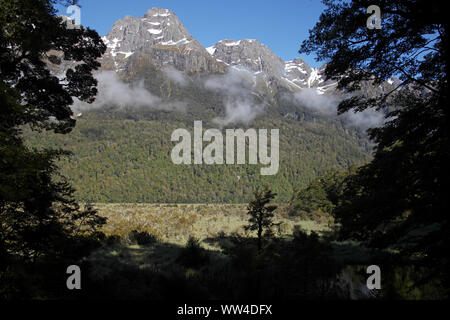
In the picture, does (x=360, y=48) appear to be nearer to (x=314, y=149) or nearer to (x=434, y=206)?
(x=434, y=206)

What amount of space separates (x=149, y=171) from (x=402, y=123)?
129 metres

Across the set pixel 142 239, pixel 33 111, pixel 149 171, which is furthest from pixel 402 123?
pixel 149 171

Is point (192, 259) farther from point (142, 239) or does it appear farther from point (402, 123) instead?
point (402, 123)

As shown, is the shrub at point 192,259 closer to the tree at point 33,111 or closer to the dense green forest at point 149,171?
the tree at point 33,111

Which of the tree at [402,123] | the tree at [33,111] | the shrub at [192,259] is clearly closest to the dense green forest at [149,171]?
the shrub at [192,259]

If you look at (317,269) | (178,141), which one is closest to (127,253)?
(317,269)

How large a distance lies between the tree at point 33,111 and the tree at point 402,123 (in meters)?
6.05

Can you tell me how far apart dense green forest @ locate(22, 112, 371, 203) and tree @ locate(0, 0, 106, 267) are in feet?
337

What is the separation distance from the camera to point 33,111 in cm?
507

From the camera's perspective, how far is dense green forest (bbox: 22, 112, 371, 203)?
112m

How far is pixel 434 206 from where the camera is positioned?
3.91 metres

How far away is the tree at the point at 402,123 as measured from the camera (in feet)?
13.2
